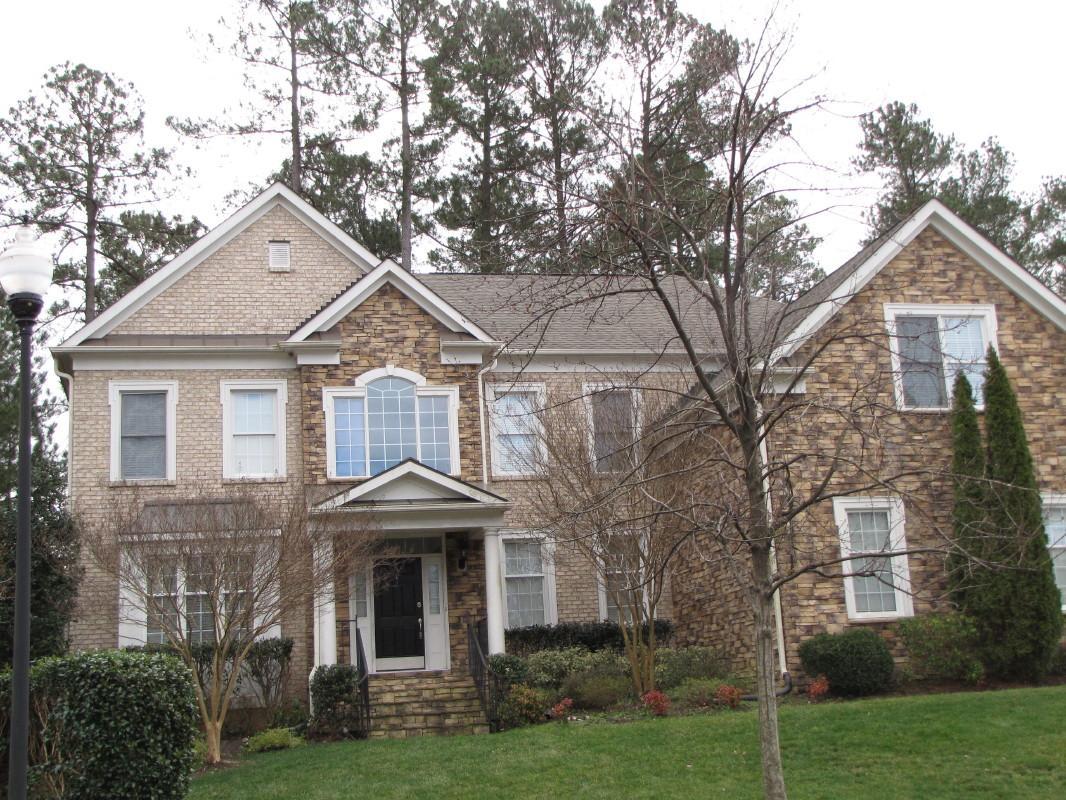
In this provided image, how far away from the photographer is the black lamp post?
7402mm

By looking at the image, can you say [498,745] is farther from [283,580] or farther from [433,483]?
[433,483]

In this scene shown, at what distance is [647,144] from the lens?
9359 mm

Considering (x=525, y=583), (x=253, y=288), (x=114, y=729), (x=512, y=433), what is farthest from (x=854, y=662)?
(x=253, y=288)

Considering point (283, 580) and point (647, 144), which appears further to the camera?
point (283, 580)

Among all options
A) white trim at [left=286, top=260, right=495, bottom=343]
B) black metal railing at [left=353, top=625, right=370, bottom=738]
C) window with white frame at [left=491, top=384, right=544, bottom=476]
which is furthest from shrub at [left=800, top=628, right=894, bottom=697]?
white trim at [left=286, top=260, right=495, bottom=343]

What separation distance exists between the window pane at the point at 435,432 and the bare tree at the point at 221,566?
11.1ft

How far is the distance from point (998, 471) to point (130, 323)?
14074 mm

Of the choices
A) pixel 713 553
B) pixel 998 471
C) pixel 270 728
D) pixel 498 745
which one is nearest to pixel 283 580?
pixel 270 728

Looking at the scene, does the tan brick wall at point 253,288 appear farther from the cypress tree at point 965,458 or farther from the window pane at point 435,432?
the cypress tree at point 965,458

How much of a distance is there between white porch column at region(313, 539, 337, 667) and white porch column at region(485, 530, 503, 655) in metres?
2.32

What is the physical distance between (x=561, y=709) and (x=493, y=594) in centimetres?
262

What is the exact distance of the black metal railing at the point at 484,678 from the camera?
15766 mm

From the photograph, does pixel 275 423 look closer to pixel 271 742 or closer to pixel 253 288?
pixel 253 288

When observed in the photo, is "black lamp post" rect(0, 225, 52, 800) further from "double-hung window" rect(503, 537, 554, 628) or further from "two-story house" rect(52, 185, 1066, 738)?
"double-hung window" rect(503, 537, 554, 628)
